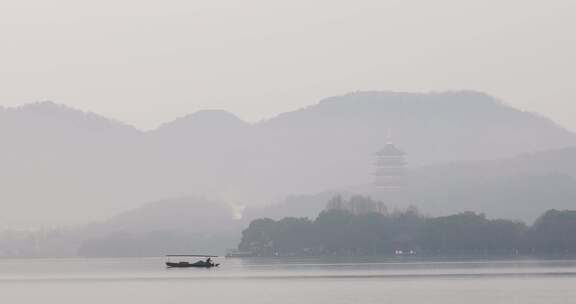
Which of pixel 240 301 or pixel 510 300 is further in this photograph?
pixel 240 301

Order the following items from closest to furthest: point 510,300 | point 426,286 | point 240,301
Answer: point 510,300
point 240,301
point 426,286

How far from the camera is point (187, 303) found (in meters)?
144

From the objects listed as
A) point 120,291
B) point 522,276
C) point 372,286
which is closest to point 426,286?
point 372,286

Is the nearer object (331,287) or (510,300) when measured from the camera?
(510,300)

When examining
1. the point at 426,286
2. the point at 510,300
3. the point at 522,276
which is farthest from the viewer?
the point at 522,276

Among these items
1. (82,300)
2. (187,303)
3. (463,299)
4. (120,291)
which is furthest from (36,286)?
(463,299)

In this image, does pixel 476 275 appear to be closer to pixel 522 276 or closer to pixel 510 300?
pixel 522 276

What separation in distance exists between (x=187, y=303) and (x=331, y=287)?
99.0 ft

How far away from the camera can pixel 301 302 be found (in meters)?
141

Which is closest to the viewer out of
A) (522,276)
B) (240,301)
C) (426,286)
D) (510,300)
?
(510,300)

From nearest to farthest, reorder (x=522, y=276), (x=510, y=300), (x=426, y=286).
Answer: (x=510, y=300)
(x=426, y=286)
(x=522, y=276)

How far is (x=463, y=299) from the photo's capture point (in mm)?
139625

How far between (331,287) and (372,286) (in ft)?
15.1

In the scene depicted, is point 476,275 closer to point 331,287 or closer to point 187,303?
point 331,287
